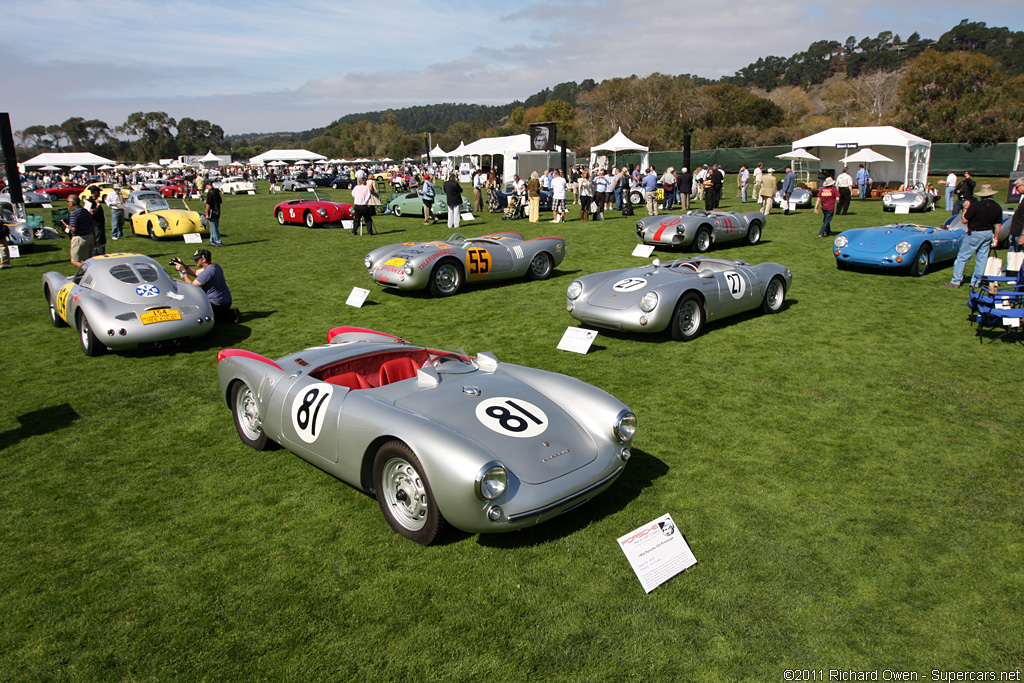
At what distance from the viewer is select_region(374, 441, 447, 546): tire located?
4156 mm

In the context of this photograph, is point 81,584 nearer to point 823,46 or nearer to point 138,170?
point 138,170

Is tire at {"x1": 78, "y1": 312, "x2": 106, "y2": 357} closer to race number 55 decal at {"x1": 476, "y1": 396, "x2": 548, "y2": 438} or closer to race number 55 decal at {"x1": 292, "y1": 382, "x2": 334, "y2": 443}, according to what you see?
race number 55 decal at {"x1": 292, "y1": 382, "x2": 334, "y2": 443}

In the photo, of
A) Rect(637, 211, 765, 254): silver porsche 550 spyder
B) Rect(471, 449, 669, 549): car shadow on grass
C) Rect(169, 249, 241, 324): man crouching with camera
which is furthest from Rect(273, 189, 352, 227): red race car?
Rect(471, 449, 669, 549): car shadow on grass

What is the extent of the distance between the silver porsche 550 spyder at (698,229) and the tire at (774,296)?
547 centimetres

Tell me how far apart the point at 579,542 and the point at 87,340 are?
788cm

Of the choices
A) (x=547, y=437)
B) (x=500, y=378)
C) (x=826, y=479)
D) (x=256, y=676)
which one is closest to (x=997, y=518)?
(x=826, y=479)

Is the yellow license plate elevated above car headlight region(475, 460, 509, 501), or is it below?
above

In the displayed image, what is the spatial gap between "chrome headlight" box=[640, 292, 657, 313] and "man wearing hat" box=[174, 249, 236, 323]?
6.33 meters

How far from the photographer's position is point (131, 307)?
28.1 ft

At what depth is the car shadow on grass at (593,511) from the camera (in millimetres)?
4387

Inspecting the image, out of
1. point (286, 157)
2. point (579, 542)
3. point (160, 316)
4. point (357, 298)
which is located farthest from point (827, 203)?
point (286, 157)

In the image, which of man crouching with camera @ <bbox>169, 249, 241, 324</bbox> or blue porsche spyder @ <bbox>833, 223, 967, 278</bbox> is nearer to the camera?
man crouching with camera @ <bbox>169, 249, 241, 324</bbox>

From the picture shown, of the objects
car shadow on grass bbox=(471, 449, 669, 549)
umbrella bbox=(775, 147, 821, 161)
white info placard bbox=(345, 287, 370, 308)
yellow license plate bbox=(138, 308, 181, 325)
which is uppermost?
umbrella bbox=(775, 147, 821, 161)

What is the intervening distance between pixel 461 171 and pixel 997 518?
46.4m
